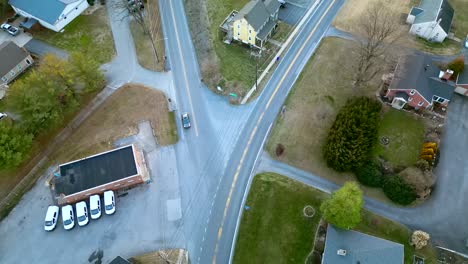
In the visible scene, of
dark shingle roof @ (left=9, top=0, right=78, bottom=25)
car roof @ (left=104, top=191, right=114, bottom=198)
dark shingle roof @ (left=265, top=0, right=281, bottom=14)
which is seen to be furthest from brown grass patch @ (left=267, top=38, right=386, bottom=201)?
dark shingle roof @ (left=9, top=0, right=78, bottom=25)

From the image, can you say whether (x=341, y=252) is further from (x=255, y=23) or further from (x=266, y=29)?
(x=266, y=29)

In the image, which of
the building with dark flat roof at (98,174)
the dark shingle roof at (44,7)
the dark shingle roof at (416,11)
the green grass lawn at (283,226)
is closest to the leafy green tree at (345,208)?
the green grass lawn at (283,226)

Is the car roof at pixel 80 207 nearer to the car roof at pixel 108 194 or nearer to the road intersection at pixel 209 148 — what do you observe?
the car roof at pixel 108 194

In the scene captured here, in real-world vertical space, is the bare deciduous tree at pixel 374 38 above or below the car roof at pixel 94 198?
above

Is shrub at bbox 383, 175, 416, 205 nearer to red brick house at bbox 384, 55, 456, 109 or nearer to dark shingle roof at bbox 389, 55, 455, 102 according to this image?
red brick house at bbox 384, 55, 456, 109

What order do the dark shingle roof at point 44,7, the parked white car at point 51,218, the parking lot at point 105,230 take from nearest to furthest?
the parking lot at point 105,230, the parked white car at point 51,218, the dark shingle roof at point 44,7

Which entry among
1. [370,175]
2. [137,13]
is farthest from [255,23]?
[370,175]
